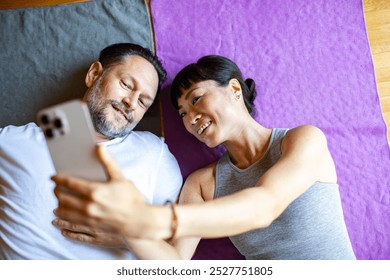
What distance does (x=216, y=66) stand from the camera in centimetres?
93

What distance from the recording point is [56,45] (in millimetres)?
1092

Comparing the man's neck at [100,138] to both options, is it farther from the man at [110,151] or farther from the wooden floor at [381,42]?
the wooden floor at [381,42]

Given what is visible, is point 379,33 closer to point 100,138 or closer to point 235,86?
A: point 235,86

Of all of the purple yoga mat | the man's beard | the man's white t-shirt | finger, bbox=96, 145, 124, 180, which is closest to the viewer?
finger, bbox=96, 145, 124, 180

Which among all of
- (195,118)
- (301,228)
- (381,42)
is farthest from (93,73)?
(381,42)

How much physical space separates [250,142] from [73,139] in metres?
0.52

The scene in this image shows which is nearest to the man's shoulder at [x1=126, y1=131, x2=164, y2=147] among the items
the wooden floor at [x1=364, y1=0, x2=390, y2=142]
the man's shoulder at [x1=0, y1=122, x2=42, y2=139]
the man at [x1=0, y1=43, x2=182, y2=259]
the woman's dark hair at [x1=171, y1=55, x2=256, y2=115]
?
the man at [x1=0, y1=43, x2=182, y2=259]

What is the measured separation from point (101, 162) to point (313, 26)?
94 cm

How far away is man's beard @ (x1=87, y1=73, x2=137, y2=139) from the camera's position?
906mm

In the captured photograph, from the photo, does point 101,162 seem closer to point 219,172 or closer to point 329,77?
point 219,172

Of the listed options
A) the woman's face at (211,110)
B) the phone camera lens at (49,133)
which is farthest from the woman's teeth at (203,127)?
the phone camera lens at (49,133)

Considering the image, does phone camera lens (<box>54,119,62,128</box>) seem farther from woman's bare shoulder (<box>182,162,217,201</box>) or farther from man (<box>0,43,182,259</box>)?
woman's bare shoulder (<box>182,162,217,201</box>)

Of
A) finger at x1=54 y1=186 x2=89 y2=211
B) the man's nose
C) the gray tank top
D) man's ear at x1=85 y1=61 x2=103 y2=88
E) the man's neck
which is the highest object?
finger at x1=54 y1=186 x2=89 y2=211

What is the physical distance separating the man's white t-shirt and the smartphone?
338 mm
